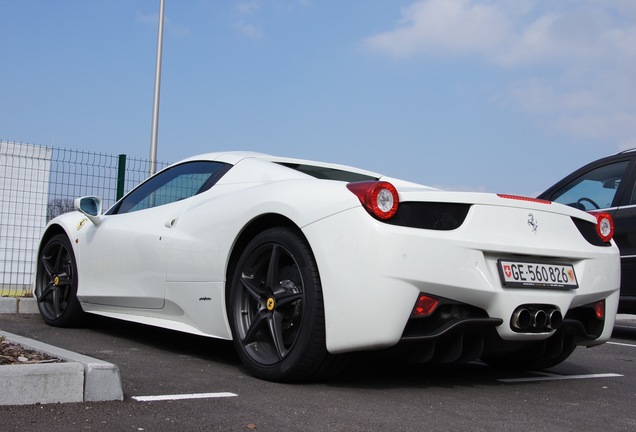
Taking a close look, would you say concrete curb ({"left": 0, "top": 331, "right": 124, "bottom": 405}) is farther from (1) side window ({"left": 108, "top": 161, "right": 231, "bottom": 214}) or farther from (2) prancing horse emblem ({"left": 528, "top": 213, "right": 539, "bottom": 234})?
(2) prancing horse emblem ({"left": 528, "top": 213, "right": 539, "bottom": 234})

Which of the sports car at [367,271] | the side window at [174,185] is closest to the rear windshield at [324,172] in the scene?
the sports car at [367,271]

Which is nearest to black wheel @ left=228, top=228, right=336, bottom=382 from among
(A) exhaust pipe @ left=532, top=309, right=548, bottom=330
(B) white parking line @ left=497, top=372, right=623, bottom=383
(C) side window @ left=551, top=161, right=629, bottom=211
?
(A) exhaust pipe @ left=532, top=309, right=548, bottom=330

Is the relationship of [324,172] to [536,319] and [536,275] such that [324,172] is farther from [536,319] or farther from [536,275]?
[536,319]

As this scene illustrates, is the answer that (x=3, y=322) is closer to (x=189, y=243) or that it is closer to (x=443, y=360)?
(x=189, y=243)

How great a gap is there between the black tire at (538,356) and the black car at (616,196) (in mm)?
2836

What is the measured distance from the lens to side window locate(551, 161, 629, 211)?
7590 mm

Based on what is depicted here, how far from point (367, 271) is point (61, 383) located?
4.64 ft

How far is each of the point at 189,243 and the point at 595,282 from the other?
2.34 metres

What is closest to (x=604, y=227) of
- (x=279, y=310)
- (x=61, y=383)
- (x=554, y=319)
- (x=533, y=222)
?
(x=533, y=222)

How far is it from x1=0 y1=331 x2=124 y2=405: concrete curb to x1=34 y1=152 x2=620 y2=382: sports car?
0.93 meters

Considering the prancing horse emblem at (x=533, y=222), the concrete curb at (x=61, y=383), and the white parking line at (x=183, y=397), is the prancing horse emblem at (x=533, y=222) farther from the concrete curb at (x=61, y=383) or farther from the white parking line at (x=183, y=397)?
the concrete curb at (x=61, y=383)

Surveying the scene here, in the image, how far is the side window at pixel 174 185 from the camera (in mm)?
5109

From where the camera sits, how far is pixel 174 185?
5.52 metres

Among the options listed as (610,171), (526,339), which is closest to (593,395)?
(526,339)
